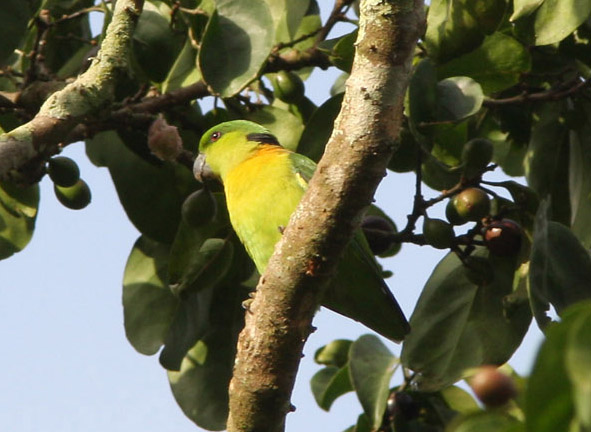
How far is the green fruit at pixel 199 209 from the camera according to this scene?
3.14 m

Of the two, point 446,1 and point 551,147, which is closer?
point 446,1

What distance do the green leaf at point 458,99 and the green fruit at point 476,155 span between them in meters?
0.15

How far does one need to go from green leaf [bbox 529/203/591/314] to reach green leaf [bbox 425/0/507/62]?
0.68 meters

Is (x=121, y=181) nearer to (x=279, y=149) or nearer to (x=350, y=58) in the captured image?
(x=279, y=149)

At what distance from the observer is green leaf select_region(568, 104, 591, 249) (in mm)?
3309

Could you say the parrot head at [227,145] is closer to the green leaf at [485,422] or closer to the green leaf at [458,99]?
the green leaf at [458,99]

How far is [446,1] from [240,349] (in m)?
1.38

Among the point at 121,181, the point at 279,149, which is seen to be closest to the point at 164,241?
the point at 121,181

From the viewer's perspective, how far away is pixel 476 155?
117 inches

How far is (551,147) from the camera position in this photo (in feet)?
11.3

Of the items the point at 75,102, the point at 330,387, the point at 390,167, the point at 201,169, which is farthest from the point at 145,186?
the point at 330,387

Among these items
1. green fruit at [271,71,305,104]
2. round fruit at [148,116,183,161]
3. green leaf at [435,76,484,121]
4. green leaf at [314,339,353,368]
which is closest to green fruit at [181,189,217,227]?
round fruit at [148,116,183,161]

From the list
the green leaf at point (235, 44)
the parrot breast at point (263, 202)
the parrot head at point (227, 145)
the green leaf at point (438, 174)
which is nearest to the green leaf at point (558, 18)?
the green leaf at point (438, 174)

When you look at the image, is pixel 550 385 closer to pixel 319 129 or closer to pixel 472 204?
pixel 472 204
